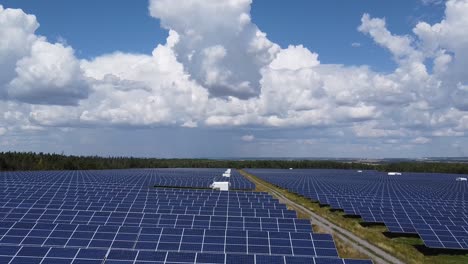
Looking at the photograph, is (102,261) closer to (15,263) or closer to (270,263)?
(15,263)

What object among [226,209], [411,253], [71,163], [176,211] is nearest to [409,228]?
[411,253]

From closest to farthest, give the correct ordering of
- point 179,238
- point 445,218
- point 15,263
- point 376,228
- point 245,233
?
1. point 15,263
2. point 179,238
3. point 245,233
4. point 445,218
5. point 376,228

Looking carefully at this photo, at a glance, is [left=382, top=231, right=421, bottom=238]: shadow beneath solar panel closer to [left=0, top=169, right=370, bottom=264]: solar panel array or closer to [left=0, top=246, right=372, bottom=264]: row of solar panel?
[left=0, top=169, right=370, bottom=264]: solar panel array

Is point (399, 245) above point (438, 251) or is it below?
above

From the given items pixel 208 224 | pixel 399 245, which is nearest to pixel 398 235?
pixel 399 245

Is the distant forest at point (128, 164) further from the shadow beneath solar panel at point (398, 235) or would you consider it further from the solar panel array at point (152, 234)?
the shadow beneath solar panel at point (398, 235)

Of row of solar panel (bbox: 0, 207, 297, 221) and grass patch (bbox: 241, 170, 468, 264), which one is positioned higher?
row of solar panel (bbox: 0, 207, 297, 221)

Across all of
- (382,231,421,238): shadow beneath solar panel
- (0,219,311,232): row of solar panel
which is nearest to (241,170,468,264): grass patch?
(382,231,421,238): shadow beneath solar panel

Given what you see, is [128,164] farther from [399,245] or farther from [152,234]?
[152,234]
